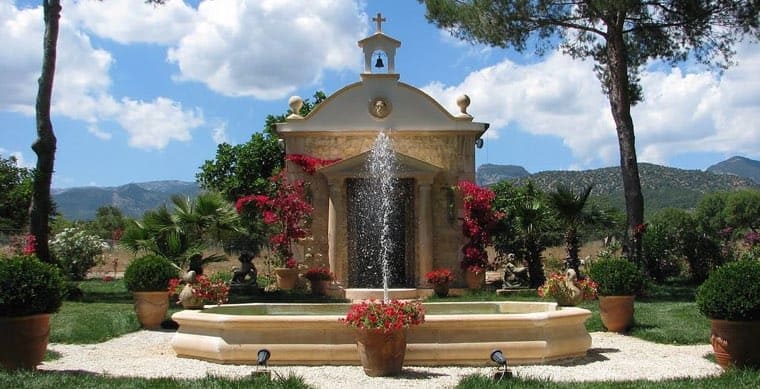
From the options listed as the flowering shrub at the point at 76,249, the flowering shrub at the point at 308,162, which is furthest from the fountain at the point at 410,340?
the flowering shrub at the point at 76,249

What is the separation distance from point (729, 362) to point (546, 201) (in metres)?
11.0

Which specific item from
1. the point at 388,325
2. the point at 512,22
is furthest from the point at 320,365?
the point at 512,22

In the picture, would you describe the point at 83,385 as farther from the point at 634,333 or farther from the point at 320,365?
the point at 634,333

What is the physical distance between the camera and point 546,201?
61.9ft

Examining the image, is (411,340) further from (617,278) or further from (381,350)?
(617,278)

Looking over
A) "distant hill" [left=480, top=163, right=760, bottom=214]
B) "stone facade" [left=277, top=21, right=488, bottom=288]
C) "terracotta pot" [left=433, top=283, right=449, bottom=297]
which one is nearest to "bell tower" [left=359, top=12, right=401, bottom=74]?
"stone facade" [left=277, top=21, right=488, bottom=288]

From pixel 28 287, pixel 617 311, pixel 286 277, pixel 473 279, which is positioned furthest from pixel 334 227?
pixel 28 287

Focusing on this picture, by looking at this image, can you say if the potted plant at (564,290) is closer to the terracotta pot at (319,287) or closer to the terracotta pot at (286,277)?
the terracotta pot at (319,287)

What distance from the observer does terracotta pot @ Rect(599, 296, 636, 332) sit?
38.2 ft

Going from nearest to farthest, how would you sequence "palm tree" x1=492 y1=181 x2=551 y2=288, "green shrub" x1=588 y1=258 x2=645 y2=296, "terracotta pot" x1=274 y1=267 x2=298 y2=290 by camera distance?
"green shrub" x1=588 y1=258 x2=645 y2=296, "terracotta pot" x1=274 y1=267 x2=298 y2=290, "palm tree" x1=492 y1=181 x2=551 y2=288

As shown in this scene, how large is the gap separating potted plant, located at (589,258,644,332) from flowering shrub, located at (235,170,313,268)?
798cm

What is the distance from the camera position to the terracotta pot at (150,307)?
1227 centimetres

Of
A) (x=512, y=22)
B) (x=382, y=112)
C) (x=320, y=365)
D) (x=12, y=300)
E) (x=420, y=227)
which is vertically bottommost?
(x=320, y=365)

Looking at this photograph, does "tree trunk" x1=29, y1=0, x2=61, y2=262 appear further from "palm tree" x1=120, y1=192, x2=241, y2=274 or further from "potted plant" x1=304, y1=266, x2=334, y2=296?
"potted plant" x1=304, y1=266, x2=334, y2=296
